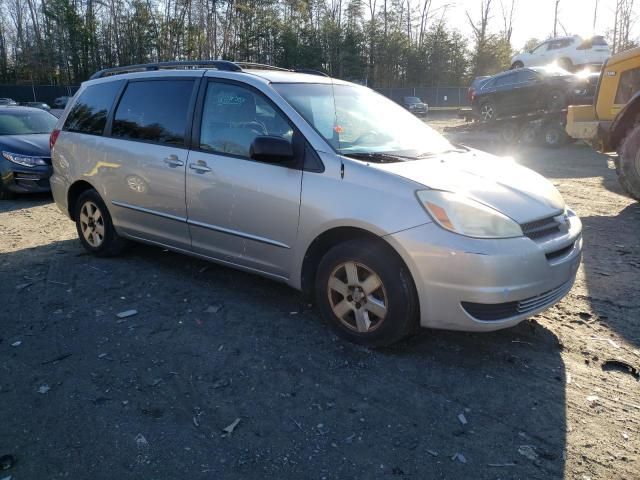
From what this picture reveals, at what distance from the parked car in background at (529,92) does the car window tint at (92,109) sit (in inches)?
535

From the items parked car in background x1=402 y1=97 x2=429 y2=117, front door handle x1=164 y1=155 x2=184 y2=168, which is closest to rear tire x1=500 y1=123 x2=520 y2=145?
front door handle x1=164 y1=155 x2=184 y2=168

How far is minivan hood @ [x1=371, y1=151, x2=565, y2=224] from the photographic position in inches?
129

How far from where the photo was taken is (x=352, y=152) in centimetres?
369

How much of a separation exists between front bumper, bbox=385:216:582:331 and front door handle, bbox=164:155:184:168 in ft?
6.81

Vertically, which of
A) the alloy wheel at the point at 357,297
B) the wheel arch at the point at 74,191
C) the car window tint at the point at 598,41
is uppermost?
the car window tint at the point at 598,41

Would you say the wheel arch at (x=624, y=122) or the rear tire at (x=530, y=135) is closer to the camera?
the wheel arch at (x=624, y=122)

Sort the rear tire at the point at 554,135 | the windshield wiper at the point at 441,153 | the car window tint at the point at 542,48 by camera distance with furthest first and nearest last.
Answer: the car window tint at the point at 542,48
the rear tire at the point at 554,135
the windshield wiper at the point at 441,153

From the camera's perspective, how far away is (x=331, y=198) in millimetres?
3486

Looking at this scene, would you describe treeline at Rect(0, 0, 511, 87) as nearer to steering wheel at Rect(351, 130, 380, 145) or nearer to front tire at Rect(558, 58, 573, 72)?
front tire at Rect(558, 58, 573, 72)

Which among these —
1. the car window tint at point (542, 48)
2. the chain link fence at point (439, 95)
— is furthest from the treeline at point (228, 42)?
the car window tint at point (542, 48)

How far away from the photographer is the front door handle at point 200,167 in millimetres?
4191

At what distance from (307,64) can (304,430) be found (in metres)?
49.2

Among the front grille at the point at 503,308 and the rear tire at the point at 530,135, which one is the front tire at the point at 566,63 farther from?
the front grille at the point at 503,308

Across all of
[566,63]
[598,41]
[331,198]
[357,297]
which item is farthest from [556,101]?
[357,297]
